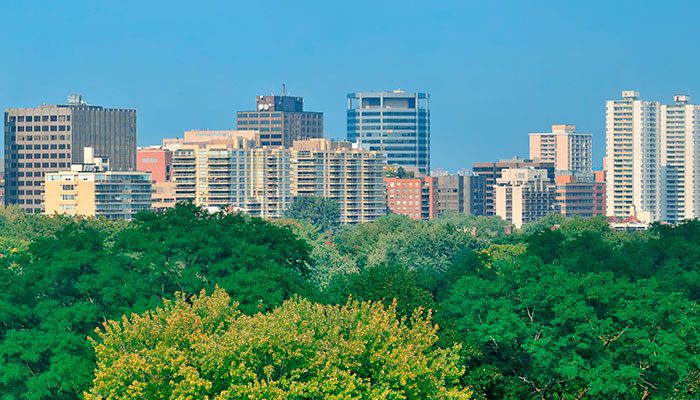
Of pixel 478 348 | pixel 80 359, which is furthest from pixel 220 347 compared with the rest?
pixel 478 348

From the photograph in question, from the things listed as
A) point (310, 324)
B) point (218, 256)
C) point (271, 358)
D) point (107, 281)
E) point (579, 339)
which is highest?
point (218, 256)

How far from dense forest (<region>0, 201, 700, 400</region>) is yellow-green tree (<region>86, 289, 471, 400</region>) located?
6 cm

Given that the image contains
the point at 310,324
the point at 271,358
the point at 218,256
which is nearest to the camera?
the point at 271,358

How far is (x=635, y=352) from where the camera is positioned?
60875 millimetres

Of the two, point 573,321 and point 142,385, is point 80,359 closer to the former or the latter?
point 142,385

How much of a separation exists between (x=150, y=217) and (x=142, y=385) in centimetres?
2511

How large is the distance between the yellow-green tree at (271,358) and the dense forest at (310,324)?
60mm

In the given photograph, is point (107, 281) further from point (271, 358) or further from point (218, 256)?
point (271, 358)

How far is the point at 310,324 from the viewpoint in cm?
5206

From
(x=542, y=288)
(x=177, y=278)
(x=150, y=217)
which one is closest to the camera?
A: (x=542, y=288)

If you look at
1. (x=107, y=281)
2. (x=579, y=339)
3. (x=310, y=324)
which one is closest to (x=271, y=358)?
(x=310, y=324)

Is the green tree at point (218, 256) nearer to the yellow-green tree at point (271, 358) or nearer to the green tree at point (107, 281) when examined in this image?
the green tree at point (107, 281)

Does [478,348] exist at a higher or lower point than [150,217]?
lower

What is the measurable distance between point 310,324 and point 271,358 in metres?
2.18
